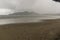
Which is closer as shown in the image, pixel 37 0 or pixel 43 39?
pixel 43 39

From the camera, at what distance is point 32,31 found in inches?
22.6

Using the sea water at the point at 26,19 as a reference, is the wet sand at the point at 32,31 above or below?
below

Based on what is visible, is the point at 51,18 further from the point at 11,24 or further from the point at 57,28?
the point at 11,24

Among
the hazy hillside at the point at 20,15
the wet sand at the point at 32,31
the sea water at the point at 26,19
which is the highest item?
the hazy hillside at the point at 20,15

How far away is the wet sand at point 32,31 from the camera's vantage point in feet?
1.72

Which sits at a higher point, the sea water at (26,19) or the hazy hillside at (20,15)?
the hazy hillside at (20,15)

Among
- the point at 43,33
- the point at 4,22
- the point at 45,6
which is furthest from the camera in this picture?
the point at 45,6

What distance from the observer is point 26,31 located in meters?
0.56

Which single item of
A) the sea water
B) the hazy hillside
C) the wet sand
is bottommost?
the wet sand

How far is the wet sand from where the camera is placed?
0.52 meters

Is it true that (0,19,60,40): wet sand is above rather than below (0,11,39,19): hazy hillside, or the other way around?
below

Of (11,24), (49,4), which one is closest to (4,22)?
(11,24)

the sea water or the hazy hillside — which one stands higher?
the hazy hillside

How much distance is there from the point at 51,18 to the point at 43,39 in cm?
12
